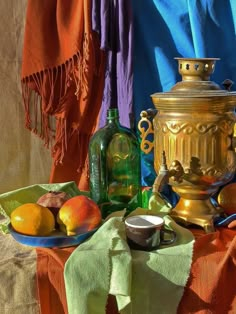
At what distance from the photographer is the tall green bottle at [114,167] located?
1.15 meters

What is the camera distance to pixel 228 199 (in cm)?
112

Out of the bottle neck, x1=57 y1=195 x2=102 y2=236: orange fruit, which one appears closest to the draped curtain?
the bottle neck

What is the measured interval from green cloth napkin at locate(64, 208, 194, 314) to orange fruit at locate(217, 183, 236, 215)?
264mm

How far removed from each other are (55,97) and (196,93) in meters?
0.48

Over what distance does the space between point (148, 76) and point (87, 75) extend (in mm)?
170

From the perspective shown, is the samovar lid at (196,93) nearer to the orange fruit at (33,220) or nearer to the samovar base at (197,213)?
the samovar base at (197,213)

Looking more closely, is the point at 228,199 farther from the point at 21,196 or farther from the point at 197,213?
the point at 21,196

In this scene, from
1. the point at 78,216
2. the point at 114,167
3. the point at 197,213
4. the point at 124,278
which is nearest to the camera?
the point at 124,278

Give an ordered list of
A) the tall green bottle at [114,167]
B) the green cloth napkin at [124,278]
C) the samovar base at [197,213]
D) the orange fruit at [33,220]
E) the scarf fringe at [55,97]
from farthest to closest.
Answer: the scarf fringe at [55,97]
the tall green bottle at [114,167]
the samovar base at [197,213]
the orange fruit at [33,220]
the green cloth napkin at [124,278]

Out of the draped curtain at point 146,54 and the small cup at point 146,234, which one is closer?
the small cup at point 146,234

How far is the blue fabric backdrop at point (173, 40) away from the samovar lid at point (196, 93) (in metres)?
0.16

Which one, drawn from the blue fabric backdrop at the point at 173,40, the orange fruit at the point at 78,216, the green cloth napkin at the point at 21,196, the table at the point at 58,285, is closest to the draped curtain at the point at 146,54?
the blue fabric backdrop at the point at 173,40

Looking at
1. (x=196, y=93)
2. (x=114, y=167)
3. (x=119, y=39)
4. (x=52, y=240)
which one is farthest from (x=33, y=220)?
(x=119, y=39)

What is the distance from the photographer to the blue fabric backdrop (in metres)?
1.16
